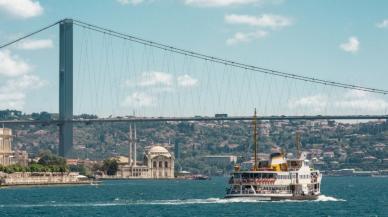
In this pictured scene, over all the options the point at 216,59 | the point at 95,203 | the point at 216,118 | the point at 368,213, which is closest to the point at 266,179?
the point at 368,213

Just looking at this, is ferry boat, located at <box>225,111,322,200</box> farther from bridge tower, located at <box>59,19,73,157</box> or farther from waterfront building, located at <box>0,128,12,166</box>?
waterfront building, located at <box>0,128,12,166</box>

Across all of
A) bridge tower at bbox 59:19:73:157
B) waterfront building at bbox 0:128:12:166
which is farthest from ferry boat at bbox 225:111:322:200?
waterfront building at bbox 0:128:12:166

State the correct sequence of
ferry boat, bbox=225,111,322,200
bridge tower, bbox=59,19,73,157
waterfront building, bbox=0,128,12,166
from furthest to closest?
waterfront building, bbox=0,128,12,166 → bridge tower, bbox=59,19,73,157 → ferry boat, bbox=225,111,322,200

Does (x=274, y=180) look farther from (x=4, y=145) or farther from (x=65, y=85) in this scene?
(x=4, y=145)

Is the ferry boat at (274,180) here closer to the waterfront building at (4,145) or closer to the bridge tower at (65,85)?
the bridge tower at (65,85)

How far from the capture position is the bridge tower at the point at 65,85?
17950cm

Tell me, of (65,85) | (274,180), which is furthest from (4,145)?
(274,180)

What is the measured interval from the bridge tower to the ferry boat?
91099 mm

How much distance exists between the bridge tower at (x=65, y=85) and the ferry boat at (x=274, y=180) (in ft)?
299

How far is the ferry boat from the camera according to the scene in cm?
8656

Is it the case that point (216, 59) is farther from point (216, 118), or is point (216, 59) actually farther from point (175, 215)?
point (175, 215)

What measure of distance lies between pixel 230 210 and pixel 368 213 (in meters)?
9.56

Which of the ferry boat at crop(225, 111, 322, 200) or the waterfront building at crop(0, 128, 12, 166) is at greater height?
the waterfront building at crop(0, 128, 12, 166)

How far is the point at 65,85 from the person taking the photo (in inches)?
7180
